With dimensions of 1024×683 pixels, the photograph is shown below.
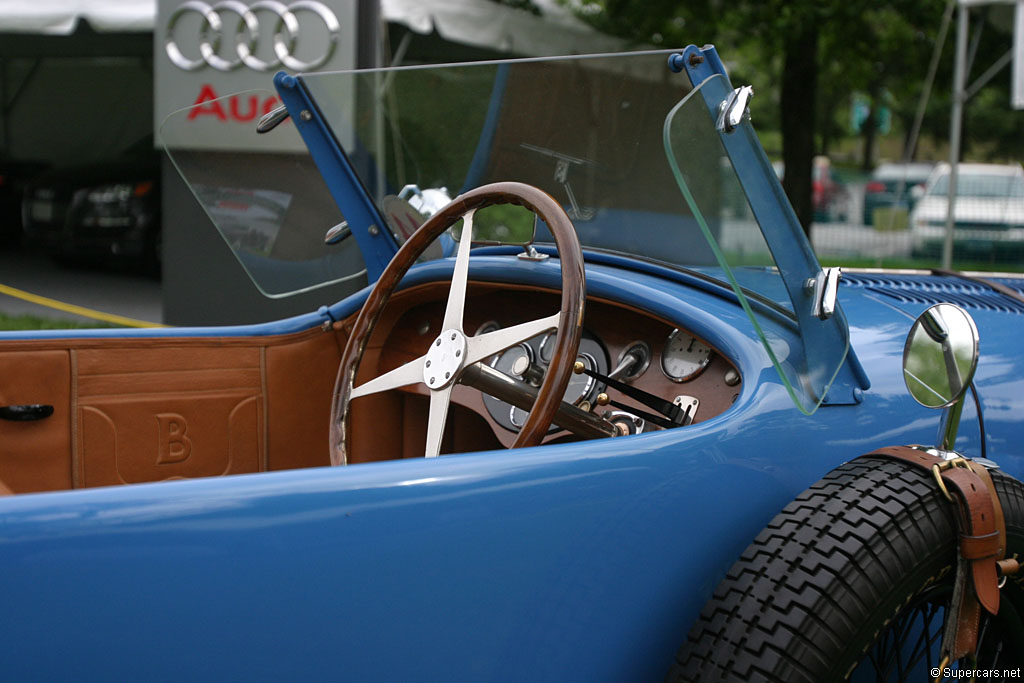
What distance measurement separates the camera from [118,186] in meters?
9.10

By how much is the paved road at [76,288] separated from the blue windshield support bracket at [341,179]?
551 centimetres

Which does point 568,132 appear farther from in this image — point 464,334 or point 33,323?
point 33,323

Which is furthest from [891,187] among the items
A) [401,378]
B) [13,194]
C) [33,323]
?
[401,378]

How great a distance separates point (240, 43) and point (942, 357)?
5877 mm

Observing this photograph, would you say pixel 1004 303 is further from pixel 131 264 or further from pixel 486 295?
pixel 131 264

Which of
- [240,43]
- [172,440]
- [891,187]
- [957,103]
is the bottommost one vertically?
[172,440]

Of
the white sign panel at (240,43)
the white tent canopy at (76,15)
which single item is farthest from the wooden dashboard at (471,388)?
the white tent canopy at (76,15)

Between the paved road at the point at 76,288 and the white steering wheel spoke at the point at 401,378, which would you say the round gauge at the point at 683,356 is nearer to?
the white steering wheel spoke at the point at 401,378

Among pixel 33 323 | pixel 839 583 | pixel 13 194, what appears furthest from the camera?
pixel 13 194

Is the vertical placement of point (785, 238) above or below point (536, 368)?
above

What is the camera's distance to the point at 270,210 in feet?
8.66

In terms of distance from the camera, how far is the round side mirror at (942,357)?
1.68 meters

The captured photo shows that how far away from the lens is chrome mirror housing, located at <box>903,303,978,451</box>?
66.1 inches

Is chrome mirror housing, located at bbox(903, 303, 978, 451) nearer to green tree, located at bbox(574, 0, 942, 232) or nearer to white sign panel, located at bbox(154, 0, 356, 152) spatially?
white sign panel, located at bbox(154, 0, 356, 152)
